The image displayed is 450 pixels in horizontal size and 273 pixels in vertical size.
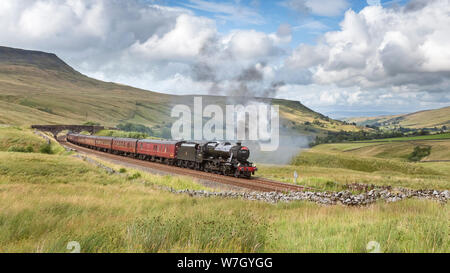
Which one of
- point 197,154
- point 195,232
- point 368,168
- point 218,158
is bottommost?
point 368,168

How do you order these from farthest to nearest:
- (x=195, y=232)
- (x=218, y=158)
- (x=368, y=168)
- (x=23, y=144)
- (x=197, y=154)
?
(x=368, y=168) → (x=23, y=144) → (x=197, y=154) → (x=218, y=158) → (x=195, y=232)

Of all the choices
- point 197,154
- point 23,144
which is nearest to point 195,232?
point 197,154

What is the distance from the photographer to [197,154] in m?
35.2

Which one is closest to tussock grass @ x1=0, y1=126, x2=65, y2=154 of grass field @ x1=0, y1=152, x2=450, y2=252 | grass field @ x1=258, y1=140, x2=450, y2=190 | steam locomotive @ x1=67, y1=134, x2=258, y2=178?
steam locomotive @ x1=67, y1=134, x2=258, y2=178

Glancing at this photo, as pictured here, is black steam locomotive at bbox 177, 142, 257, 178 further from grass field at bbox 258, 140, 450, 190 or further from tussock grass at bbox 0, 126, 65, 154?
tussock grass at bbox 0, 126, 65, 154

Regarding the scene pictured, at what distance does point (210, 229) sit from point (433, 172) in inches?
2487

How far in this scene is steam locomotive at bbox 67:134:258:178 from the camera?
101 feet

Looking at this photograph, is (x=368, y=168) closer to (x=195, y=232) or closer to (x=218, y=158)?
(x=218, y=158)

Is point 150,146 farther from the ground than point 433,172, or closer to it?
farther from the ground

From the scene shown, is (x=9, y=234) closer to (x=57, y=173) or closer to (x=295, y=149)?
(x=57, y=173)

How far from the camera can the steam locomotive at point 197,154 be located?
30.8 meters
